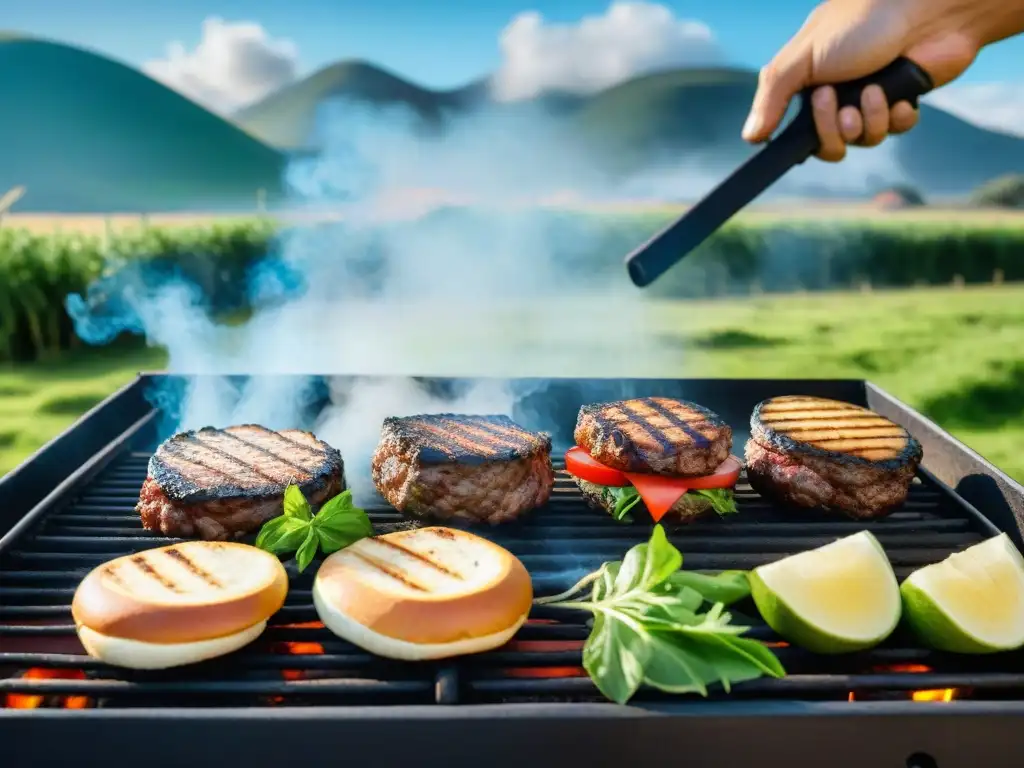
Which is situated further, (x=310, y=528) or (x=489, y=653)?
(x=310, y=528)

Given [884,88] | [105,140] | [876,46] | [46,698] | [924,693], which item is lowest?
[924,693]

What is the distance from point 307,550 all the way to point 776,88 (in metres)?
3.11

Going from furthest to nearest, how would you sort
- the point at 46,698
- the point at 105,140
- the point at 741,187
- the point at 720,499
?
the point at 105,140 → the point at 720,499 → the point at 741,187 → the point at 46,698

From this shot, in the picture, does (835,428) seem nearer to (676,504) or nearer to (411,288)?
(676,504)

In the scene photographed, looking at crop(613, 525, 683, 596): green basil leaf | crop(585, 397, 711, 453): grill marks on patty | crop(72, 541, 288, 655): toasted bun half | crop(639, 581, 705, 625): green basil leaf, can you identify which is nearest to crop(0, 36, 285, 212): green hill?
crop(585, 397, 711, 453): grill marks on patty

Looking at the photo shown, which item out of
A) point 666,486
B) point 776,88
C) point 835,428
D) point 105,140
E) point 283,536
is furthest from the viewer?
point 105,140

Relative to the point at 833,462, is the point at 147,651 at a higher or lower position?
lower

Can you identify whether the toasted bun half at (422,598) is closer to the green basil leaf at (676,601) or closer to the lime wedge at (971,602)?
the green basil leaf at (676,601)

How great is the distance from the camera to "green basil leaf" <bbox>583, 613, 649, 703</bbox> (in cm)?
226

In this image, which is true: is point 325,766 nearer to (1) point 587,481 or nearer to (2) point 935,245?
(1) point 587,481

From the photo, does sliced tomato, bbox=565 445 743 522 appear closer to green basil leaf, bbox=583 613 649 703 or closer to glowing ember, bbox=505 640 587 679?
glowing ember, bbox=505 640 587 679

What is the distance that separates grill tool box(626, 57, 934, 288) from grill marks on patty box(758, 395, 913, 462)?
1.04m

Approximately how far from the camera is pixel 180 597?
2.53 m


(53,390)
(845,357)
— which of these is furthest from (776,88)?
(845,357)
